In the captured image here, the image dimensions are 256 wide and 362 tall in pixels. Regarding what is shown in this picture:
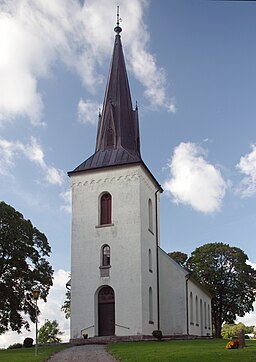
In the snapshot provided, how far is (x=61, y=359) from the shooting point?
1838 centimetres

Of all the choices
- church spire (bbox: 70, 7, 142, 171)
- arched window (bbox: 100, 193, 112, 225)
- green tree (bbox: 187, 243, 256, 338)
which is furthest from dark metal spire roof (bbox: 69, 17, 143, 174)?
green tree (bbox: 187, 243, 256, 338)

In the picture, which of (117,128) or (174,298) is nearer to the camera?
(174,298)

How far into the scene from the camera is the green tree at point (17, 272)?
33.8m

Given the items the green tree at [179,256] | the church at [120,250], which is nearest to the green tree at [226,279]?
the green tree at [179,256]

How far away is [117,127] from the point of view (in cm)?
3506

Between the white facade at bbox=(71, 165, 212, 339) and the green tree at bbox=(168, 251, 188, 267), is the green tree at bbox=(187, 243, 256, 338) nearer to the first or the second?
the green tree at bbox=(168, 251, 188, 267)

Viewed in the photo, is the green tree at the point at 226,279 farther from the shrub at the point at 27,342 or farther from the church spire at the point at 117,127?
the shrub at the point at 27,342

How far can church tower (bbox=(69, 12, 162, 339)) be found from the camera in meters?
30.1

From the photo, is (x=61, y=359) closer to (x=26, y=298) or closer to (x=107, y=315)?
(x=107, y=315)

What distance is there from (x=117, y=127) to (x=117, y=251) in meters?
Result: 9.36

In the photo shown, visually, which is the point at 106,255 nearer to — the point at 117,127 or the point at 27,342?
the point at 27,342

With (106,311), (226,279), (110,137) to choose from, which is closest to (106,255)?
(106,311)

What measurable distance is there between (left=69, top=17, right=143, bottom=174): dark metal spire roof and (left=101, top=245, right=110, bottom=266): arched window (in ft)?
18.3

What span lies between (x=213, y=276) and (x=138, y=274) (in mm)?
25697
